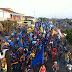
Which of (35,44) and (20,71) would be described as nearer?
(20,71)

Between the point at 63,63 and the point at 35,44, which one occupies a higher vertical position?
the point at 35,44

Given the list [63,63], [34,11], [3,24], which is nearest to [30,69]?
[63,63]

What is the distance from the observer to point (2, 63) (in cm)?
593

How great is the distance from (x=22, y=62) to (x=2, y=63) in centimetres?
182

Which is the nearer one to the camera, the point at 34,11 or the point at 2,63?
the point at 2,63

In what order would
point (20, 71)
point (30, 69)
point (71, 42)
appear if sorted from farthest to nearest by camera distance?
point (71, 42), point (20, 71), point (30, 69)

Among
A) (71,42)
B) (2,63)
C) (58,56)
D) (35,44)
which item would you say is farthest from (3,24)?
(2,63)

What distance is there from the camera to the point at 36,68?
757 cm

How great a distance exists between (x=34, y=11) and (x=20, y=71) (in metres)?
26.6

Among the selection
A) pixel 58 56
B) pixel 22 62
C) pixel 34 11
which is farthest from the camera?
pixel 34 11

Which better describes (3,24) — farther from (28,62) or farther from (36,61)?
(36,61)

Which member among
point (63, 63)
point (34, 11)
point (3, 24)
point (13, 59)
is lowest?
point (63, 63)

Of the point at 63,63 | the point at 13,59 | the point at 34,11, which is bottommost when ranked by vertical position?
the point at 63,63

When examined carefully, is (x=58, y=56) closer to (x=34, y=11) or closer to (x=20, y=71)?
(x=20, y=71)
